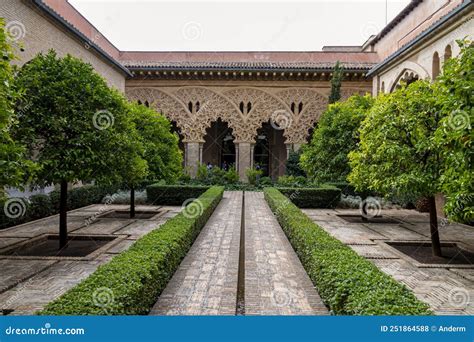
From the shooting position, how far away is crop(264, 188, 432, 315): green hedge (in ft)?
11.1

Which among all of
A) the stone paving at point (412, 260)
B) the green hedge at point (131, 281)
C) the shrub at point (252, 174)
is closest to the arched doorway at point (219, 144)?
the shrub at point (252, 174)

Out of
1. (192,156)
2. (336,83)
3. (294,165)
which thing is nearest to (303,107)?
(336,83)

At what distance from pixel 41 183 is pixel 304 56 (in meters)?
19.9

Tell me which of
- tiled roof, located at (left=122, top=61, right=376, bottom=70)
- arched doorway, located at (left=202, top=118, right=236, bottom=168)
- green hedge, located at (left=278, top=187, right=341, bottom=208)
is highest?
tiled roof, located at (left=122, top=61, right=376, bottom=70)

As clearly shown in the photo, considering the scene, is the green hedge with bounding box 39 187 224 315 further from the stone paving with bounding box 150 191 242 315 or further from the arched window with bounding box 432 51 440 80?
the arched window with bounding box 432 51 440 80

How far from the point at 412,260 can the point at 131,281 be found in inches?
212

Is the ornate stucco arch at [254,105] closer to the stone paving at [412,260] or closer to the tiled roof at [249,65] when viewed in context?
the tiled roof at [249,65]

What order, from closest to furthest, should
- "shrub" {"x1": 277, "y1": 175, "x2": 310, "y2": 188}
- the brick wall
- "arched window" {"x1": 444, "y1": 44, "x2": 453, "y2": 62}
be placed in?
the brick wall
"arched window" {"x1": 444, "y1": 44, "x2": 453, "y2": 62}
"shrub" {"x1": 277, "y1": 175, "x2": 310, "y2": 188}

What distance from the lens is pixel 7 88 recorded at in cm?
479

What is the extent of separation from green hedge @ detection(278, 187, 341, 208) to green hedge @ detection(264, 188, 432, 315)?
340 inches

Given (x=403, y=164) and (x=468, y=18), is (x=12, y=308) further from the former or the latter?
(x=468, y=18)

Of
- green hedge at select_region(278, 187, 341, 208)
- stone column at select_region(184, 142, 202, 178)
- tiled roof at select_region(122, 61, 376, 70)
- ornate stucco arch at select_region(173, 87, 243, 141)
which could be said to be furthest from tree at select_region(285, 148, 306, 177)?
green hedge at select_region(278, 187, 341, 208)

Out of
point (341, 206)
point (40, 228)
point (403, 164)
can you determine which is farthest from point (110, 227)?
point (341, 206)

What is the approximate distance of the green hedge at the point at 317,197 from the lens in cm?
1527
